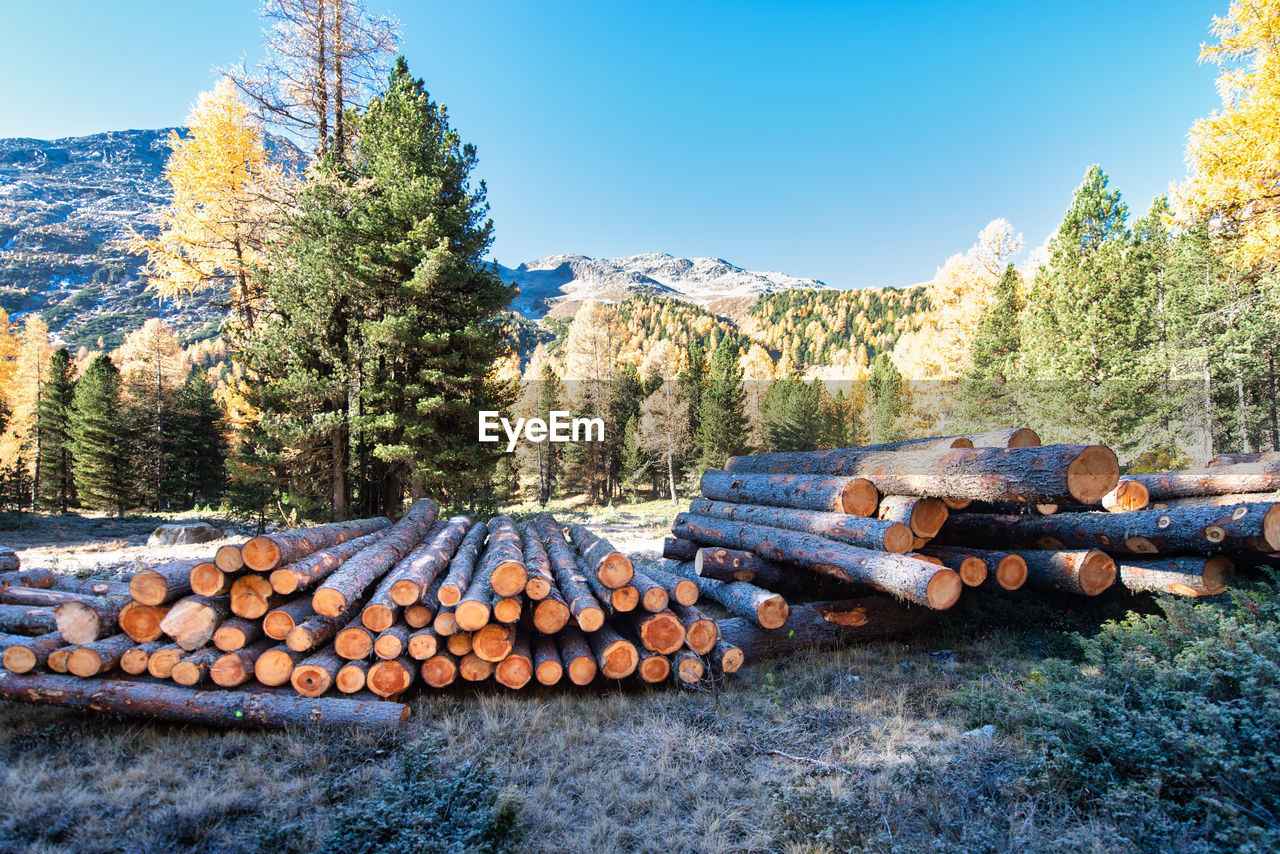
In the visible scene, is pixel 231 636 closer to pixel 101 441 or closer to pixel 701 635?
pixel 701 635

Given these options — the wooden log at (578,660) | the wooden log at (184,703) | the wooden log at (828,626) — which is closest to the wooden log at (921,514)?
the wooden log at (828,626)

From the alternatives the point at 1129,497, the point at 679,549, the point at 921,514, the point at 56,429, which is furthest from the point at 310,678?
the point at 56,429

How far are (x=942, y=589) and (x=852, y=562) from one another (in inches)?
37.1

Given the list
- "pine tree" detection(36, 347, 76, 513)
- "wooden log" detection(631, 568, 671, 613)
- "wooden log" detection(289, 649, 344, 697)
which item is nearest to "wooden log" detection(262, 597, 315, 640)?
"wooden log" detection(289, 649, 344, 697)

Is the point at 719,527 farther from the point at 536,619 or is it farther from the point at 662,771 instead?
the point at 662,771

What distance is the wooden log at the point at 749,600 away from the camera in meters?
5.68

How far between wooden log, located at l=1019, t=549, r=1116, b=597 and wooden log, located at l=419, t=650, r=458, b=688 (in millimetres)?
5972

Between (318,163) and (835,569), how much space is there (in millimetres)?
15139

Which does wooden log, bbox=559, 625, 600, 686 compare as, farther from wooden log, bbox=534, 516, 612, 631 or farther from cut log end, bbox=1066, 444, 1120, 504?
cut log end, bbox=1066, 444, 1120, 504

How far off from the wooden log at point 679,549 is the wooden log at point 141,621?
728 cm

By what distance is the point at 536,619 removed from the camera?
515 centimetres

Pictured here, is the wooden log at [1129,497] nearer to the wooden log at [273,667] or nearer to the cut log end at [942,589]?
the cut log end at [942,589]

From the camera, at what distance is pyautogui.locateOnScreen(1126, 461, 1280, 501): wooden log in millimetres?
6148

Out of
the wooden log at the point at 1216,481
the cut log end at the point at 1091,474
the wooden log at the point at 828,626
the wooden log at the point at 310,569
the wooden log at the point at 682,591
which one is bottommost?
the wooden log at the point at 828,626
